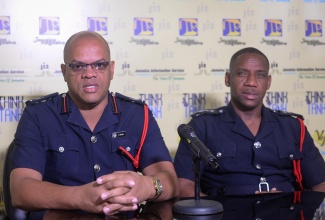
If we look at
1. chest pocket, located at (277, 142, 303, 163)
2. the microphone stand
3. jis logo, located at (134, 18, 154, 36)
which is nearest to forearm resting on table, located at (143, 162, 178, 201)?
the microphone stand

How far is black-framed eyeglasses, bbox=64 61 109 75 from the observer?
6.86 feet

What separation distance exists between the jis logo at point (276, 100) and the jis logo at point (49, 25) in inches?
52.6

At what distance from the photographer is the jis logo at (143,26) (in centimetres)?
298

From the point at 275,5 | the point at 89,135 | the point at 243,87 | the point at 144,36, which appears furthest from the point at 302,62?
the point at 89,135

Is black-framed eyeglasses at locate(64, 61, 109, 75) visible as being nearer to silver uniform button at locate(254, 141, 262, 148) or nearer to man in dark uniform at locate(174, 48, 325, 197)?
man in dark uniform at locate(174, 48, 325, 197)

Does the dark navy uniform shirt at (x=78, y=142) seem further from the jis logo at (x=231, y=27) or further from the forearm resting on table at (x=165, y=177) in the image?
the jis logo at (x=231, y=27)

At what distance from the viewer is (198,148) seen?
151 cm

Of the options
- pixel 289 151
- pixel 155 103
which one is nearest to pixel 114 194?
pixel 289 151

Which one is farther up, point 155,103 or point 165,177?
point 155,103

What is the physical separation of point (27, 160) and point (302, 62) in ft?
6.28

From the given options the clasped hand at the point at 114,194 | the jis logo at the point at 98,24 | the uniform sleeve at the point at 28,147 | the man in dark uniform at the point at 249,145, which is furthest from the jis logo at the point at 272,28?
the clasped hand at the point at 114,194

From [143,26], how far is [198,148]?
63.5 inches

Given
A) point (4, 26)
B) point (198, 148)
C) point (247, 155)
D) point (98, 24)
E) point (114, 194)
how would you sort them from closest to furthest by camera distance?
point (198, 148)
point (114, 194)
point (247, 155)
point (4, 26)
point (98, 24)

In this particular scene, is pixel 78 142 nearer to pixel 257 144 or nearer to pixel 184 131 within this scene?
pixel 184 131
